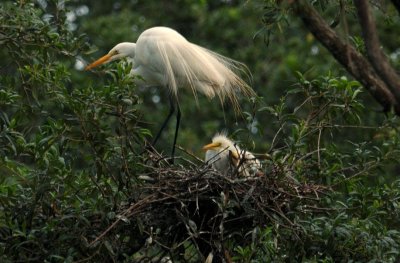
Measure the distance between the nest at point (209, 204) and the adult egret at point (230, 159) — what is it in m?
0.18

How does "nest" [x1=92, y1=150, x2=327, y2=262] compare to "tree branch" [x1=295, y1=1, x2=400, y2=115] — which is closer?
"tree branch" [x1=295, y1=1, x2=400, y2=115]

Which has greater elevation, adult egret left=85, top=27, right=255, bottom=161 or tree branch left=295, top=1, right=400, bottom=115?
tree branch left=295, top=1, right=400, bottom=115

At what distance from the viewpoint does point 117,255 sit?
388 cm

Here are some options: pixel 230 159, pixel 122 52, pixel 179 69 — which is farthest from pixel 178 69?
pixel 230 159

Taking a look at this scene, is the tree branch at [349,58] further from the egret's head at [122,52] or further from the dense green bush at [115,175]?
the egret's head at [122,52]

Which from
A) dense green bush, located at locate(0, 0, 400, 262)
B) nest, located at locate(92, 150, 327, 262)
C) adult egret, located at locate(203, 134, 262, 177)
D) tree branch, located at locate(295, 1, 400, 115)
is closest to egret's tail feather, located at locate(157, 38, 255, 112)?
adult egret, located at locate(203, 134, 262, 177)

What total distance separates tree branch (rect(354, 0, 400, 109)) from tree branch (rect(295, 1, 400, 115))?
0.04 metres

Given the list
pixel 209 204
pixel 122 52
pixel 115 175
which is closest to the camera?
pixel 115 175

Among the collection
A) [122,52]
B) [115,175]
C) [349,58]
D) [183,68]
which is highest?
[349,58]

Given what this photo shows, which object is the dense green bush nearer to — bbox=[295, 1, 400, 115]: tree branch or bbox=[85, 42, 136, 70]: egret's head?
bbox=[295, 1, 400, 115]: tree branch

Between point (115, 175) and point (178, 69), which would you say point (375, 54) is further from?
point (178, 69)

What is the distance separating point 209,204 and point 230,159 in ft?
1.98

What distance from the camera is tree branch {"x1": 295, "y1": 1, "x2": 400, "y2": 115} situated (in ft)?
7.97

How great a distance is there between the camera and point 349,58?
8.14 ft
